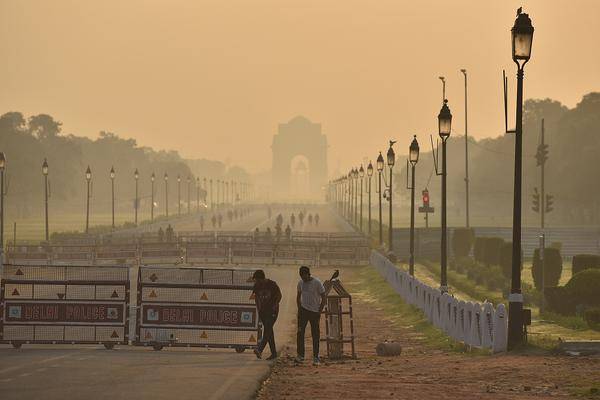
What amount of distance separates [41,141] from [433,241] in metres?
115

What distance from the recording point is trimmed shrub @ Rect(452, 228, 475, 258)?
78.6 m

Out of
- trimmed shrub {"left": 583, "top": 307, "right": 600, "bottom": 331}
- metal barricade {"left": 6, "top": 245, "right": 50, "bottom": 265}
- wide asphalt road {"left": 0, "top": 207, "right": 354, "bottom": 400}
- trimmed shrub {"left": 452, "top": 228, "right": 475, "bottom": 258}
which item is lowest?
wide asphalt road {"left": 0, "top": 207, "right": 354, "bottom": 400}

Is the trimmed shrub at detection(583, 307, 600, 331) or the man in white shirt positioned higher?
the man in white shirt

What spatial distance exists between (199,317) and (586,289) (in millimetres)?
15292

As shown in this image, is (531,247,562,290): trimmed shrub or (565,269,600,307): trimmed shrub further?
(531,247,562,290): trimmed shrub

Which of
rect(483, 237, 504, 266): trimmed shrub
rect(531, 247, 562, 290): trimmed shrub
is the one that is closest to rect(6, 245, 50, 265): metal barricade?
rect(483, 237, 504, 266): trimmed shrub

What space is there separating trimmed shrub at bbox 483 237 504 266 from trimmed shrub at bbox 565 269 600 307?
28989 mm

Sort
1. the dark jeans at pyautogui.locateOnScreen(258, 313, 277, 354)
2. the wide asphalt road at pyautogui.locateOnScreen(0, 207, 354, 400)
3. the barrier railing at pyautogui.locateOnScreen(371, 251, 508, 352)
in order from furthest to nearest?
the barrier railing at pyautogui.locateOnScreen(371, 251, 508, 352) < the dark jeans at pyautogui.locateOnScreen(258, 313, 277, 354) < the wide asphalt road at pyautogui.locateOnScreen(0, 207, 354, 400)

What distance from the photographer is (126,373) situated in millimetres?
19641

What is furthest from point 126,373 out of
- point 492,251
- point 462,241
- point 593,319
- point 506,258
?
point 462,241

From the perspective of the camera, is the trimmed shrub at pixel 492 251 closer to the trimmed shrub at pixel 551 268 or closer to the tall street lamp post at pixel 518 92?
the trimmed shrub at pixel 551 268

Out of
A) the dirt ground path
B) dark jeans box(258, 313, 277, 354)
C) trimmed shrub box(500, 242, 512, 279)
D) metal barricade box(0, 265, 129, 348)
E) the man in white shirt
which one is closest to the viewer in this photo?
the dirt ground path

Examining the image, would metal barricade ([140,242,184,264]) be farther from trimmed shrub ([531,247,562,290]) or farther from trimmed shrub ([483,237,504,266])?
trimmed shrub ([531,247,562,290])

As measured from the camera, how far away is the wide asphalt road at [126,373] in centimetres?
1720
